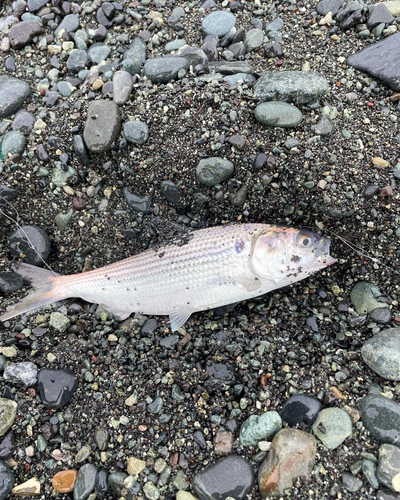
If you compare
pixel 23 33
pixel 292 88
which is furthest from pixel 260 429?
pixel 23 33

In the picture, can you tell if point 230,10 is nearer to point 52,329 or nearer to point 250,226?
point 250,226

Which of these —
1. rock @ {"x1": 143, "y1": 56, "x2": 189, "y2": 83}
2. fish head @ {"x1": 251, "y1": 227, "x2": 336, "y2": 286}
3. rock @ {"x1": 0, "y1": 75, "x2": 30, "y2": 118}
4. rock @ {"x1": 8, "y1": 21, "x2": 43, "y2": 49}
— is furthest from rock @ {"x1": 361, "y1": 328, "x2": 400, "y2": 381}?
rock @ {"x1": 8, "y1": 21, "x2": 43, "y2": 49}

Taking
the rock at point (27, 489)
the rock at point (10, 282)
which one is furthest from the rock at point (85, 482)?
the rock at point (10, 282)

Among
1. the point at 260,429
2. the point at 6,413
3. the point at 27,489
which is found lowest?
the point at 27,489

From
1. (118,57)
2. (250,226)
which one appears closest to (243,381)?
(250,226)

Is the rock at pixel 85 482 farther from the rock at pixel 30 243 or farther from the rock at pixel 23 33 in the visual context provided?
the rock at pixel 23 33

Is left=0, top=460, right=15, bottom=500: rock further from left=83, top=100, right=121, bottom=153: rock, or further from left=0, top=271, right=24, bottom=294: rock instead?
left=83, top=100, right=121, bottom=153: rock

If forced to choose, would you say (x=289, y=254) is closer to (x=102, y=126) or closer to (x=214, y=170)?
(x=214, y=170)

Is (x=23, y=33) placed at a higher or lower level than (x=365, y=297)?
higher
